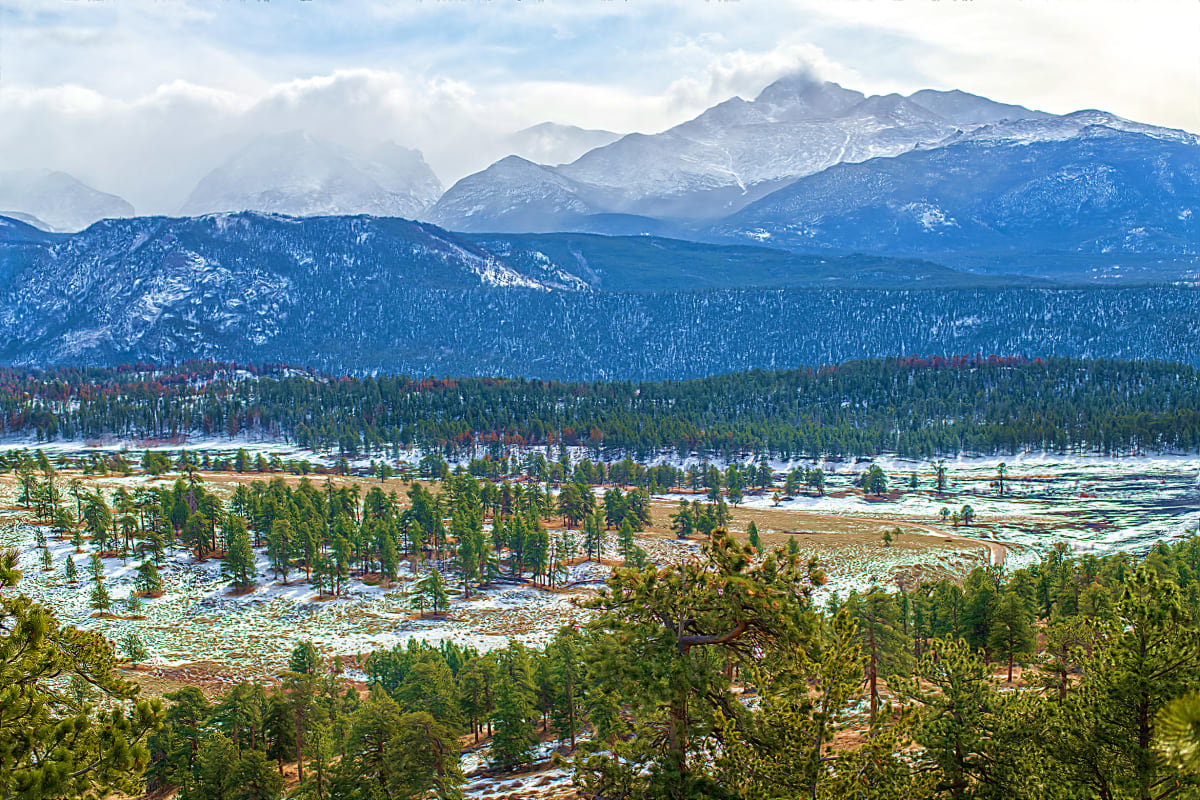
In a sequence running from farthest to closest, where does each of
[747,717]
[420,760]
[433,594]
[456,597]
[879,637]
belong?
[456,597]
[433,594]
[879,637]
[420,760]
[747,717]

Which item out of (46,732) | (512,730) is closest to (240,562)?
(512,730)

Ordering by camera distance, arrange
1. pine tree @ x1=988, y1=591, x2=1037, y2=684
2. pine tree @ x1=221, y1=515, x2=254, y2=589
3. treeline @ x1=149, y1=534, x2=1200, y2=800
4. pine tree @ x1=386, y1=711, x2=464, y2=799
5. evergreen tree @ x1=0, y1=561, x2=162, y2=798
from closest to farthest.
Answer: evergreen tree @ x1=0, y1=561, x2=162, y2=798 < treeline @ x1=149, y1=534, x2=1200, y2=800 < pine tree @ x1=386, y1=711, x2=464, y2=799 < pine tree @ x1=988, y1=591, x2=1037, y2=684 < pine tree @ x1=221, y1=515, x2=254, y2=589

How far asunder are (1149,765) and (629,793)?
509 inches

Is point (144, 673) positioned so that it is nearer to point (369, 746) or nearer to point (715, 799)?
point (369, 746)

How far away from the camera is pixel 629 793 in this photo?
81.7 ft

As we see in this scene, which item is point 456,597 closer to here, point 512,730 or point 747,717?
point 512,730

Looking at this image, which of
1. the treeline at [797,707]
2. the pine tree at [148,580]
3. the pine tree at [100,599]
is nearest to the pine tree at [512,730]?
the treeline at [797,707]

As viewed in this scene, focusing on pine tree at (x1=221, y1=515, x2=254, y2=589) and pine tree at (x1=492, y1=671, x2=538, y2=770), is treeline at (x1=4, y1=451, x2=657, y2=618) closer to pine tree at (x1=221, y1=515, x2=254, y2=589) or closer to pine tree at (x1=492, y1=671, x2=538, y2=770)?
pine tree at (x1=221, y1=515, x2=254, y2=589)

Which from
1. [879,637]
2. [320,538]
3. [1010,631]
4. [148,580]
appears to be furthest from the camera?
[320,538]

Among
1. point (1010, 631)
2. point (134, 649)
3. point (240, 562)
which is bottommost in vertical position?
point (134, 649)

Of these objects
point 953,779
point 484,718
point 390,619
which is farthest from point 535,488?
point 953,779

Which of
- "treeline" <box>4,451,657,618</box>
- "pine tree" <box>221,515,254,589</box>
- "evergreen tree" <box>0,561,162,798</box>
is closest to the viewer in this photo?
"evergreen tree" <box>0,561,162,798</box>

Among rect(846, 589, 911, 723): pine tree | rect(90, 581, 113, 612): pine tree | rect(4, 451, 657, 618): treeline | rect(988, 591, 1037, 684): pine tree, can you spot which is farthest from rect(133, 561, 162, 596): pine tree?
rect(988, 591, 1037, 684): pine tree

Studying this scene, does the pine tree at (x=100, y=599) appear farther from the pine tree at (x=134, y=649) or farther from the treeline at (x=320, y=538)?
the pine tree at (x=134, y=649)
